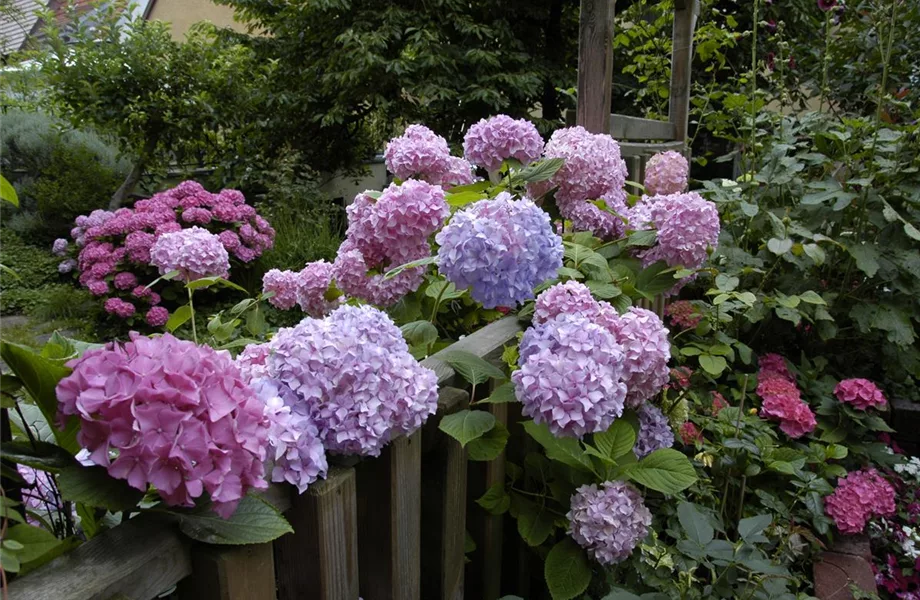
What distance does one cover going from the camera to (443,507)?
0.97m

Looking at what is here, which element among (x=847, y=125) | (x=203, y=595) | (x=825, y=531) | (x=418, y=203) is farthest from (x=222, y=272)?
(x=847, y=125)

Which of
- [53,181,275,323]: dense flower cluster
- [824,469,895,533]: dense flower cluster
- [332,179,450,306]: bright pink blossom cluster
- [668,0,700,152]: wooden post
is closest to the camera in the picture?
[332,179,450,306]: bright pink blossom cluster

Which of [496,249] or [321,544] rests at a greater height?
[496,249]

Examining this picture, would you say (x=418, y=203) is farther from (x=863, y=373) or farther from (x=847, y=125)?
(x=847, y=125)

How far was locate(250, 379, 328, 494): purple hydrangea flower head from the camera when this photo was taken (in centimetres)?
63

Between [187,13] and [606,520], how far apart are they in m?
12.4

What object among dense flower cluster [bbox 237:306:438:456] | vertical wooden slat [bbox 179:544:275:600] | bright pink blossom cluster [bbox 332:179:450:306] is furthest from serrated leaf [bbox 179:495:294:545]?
bright pink blossom cluster [bbox 332:179:450:306]

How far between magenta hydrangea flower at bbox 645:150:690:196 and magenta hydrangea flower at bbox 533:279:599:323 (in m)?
1.04

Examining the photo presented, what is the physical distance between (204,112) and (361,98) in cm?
160

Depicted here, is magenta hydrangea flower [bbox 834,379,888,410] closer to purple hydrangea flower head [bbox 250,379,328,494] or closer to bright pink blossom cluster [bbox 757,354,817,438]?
bright pink blossom cluster [bbox 757,354,817,438]

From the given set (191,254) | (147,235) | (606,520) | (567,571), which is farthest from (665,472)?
(147,235)

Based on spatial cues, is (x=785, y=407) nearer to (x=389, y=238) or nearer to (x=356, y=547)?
(x=389, y=238)

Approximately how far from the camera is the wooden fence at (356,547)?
0.53 meters

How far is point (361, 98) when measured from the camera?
22.2 ft
